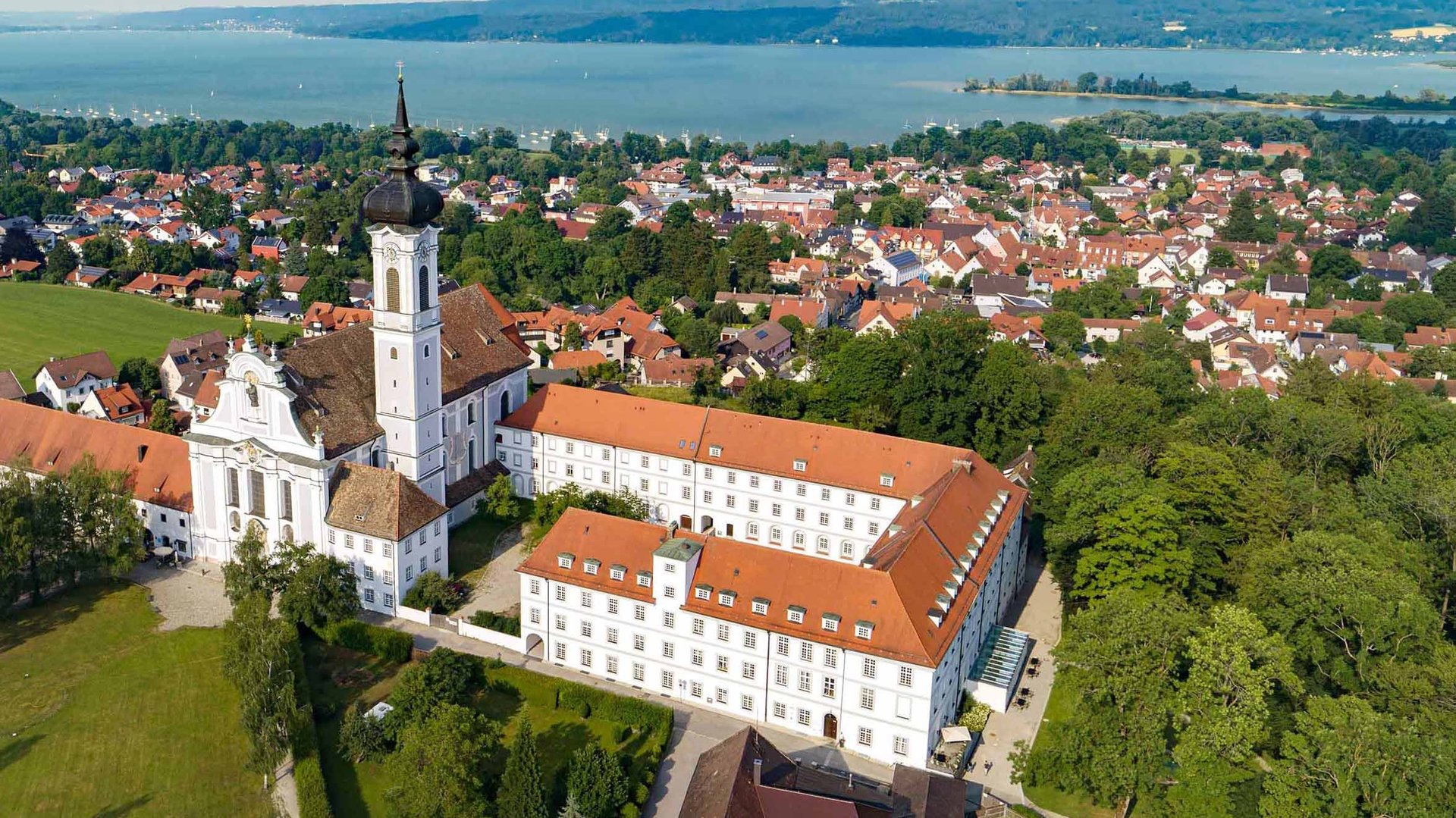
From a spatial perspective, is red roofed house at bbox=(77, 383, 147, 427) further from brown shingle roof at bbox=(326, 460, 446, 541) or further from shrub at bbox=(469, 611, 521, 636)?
shrub at bbox=(469, 611, 521, 636)

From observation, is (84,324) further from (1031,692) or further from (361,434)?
(1031,692)

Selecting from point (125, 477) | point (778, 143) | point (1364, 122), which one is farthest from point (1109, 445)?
point (1364, 122)

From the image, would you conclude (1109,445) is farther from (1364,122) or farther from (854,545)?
(1364,122)

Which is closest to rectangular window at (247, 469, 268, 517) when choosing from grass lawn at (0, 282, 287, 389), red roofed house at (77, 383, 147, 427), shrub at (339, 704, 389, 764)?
shrub at (339, 704, 389, 764)

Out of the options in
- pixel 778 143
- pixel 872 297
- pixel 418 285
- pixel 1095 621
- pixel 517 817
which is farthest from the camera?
pixel 778 143

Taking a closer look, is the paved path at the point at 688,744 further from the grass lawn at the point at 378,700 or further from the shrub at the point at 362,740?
the shrub at the point at 362,740

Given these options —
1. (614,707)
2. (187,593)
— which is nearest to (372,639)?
(187,593)
